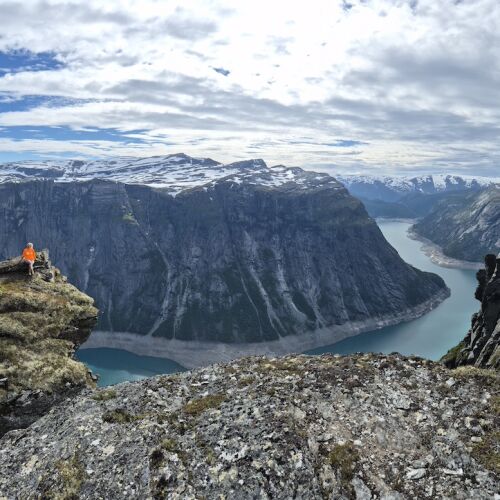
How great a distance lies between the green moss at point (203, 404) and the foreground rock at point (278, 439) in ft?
0.27

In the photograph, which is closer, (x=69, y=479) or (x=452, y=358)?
(x=69, y=479)

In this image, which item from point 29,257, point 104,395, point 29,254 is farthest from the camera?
point 29,257

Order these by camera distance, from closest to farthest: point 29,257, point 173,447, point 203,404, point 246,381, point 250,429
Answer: point 173,447 < point 250,429 < point 203,404 < point 246,381 < point 29,257

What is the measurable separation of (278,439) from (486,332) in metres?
31.7

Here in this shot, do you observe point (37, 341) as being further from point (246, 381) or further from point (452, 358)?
point (452, 358)

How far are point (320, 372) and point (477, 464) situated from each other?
9554mm

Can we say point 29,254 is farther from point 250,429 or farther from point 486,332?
point 486,332

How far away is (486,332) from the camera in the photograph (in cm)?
4212

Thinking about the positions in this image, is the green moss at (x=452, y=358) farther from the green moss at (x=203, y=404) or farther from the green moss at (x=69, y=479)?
the green moss at (x=69, y=479)

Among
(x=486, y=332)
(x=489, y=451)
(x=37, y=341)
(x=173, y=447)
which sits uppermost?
Result: (x=489, y=451)

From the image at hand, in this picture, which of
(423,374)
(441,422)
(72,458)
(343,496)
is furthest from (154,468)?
(423,374)

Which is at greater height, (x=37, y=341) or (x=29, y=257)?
(x=29, y=257)

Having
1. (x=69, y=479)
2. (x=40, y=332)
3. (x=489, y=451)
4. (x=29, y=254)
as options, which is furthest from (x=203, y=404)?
(x=29, y=254)

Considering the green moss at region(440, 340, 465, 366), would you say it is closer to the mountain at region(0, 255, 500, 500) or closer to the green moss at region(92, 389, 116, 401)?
the mountain at region(0, 255, 500, 500)
